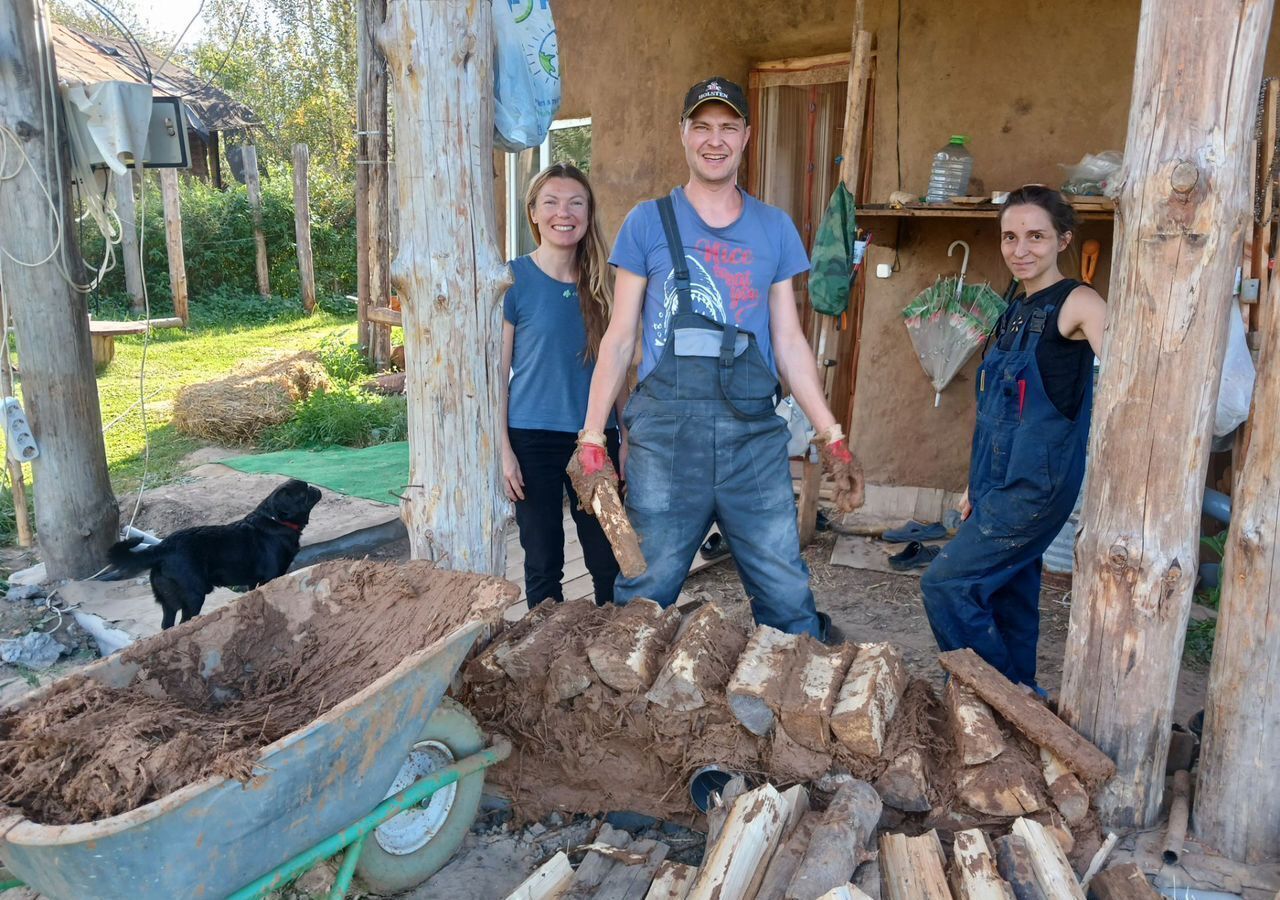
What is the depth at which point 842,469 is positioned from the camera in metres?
3.09

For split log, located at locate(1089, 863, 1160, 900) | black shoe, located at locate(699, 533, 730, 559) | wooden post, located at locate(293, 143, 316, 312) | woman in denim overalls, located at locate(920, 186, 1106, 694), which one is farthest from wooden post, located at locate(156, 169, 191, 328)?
split log, located at locate(1089, 863, 1160, 900)

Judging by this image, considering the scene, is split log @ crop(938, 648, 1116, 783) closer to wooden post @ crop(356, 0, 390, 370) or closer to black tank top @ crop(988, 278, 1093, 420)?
black tank top @ crop(988, 278, 1093, 420)

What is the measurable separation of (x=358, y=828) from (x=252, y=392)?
730cm

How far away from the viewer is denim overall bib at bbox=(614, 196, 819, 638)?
2.99 meters

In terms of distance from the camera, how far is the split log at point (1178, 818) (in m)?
2.57

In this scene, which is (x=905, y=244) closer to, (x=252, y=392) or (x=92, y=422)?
(x=92, y=422)

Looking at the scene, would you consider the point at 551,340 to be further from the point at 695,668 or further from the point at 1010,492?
the point at 1010,492

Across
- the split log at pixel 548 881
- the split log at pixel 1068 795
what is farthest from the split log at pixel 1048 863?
the split log at pixel 548 881

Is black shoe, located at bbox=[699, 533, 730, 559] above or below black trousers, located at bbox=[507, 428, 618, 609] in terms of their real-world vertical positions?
below

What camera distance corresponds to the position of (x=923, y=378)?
573 cm

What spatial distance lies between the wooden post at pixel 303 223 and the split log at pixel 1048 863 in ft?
43.9

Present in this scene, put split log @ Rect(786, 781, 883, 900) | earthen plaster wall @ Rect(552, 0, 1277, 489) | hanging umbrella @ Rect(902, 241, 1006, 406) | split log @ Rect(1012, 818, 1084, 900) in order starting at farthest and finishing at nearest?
hanging umbrella @ Rect(902, 241, 1006, 406), earthen plaster wall @ Rect(552, 0, 1277, 489), split log @ Rect(1012, 818, 1084, 900), split log @ Rect(786, 781, 883, 900)

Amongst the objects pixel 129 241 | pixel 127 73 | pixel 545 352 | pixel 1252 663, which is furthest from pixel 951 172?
pixel 129 241

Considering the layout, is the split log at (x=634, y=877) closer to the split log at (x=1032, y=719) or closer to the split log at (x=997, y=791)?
the split log at (x=997, y=791)
